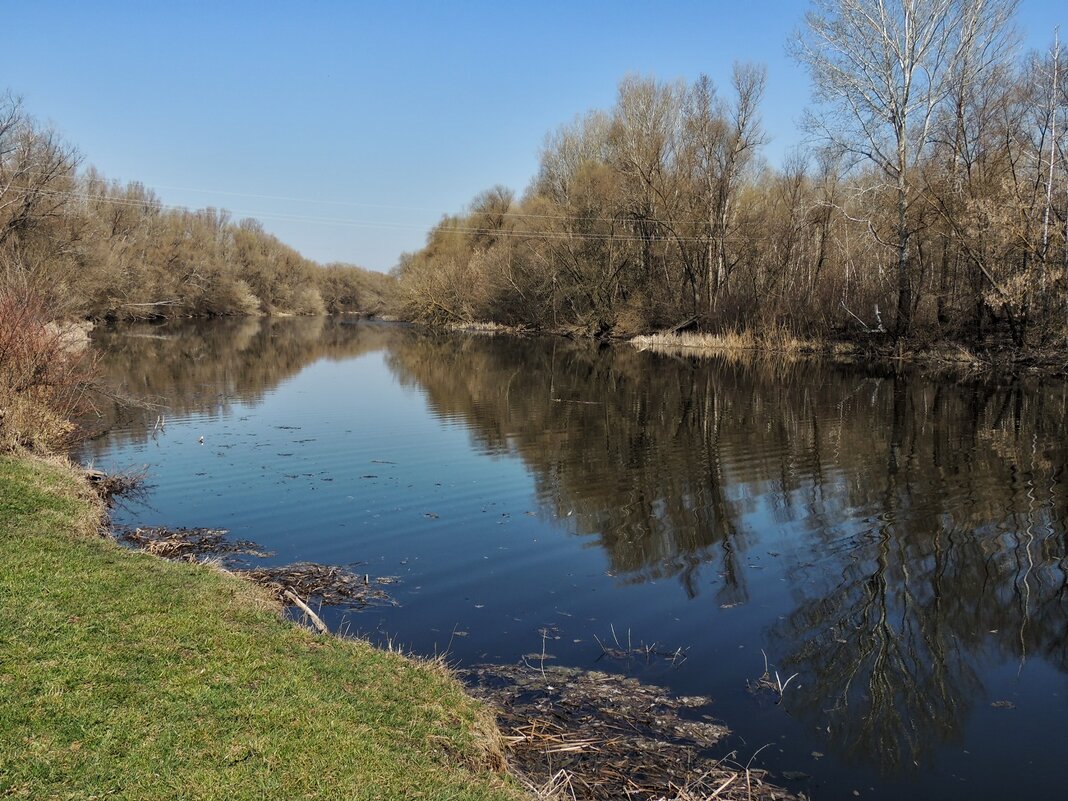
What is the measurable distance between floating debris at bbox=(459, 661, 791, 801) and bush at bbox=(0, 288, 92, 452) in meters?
10.7

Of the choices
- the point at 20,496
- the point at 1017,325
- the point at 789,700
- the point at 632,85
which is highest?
the point at 632,85

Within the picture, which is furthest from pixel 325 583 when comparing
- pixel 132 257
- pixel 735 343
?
pixel 132 257

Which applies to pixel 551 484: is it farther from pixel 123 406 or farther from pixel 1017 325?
pixel 1017 325

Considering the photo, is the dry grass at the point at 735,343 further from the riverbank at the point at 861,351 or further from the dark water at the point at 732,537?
the dark water at the point at 732,537

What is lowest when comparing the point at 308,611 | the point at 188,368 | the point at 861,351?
the point at 308,611

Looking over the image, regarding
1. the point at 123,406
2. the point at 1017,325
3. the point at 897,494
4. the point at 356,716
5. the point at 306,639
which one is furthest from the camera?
the point at 1017,325

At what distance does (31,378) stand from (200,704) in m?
11.9

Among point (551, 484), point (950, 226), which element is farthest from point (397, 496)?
point (950, 226)

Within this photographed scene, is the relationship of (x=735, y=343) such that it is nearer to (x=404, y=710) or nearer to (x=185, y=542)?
(x=185, y=542)

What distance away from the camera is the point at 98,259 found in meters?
50.1

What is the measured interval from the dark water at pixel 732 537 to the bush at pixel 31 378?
1.23m

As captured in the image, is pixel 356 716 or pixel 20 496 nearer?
pixel 356 716

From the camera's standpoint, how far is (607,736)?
18.7ft

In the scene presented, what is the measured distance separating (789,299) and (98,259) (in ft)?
143
